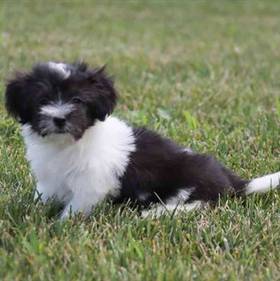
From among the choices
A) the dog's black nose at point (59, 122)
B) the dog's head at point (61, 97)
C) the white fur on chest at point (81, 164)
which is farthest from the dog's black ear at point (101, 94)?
the dog's black nose at point (59, 122)

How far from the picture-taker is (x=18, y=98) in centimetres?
405

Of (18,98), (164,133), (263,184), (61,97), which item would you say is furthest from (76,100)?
(164,133)

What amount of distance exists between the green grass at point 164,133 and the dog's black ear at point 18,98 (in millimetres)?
493

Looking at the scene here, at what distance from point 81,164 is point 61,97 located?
0.46 m

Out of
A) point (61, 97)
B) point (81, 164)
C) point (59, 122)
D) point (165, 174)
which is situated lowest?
point (165, 174)

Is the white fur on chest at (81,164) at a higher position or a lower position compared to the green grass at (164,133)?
higher

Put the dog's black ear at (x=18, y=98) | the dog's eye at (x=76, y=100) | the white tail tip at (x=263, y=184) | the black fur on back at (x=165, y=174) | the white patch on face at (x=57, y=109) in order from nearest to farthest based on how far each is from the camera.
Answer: the white patch on face at (x=57, y=109) < the dog's eye at (x=76, y=100) < the dog's black ear at (x=18, y=98) < the black fur on back at (x=165, y=174) < the white tail tip at (x=263, y=184)

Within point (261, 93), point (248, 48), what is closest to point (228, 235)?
point (261, 93)

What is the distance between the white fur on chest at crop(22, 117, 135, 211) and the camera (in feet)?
13.6

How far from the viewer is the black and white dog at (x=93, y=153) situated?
3.91 meters

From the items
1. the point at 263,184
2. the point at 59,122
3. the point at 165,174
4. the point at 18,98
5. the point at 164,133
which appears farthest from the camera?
the point at 164,133

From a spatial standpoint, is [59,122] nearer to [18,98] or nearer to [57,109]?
[57,109]

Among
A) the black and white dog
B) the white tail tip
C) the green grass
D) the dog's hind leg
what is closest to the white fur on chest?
the black and white dog

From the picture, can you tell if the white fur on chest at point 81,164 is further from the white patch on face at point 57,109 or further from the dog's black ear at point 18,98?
the white patch on face at point 57,109
